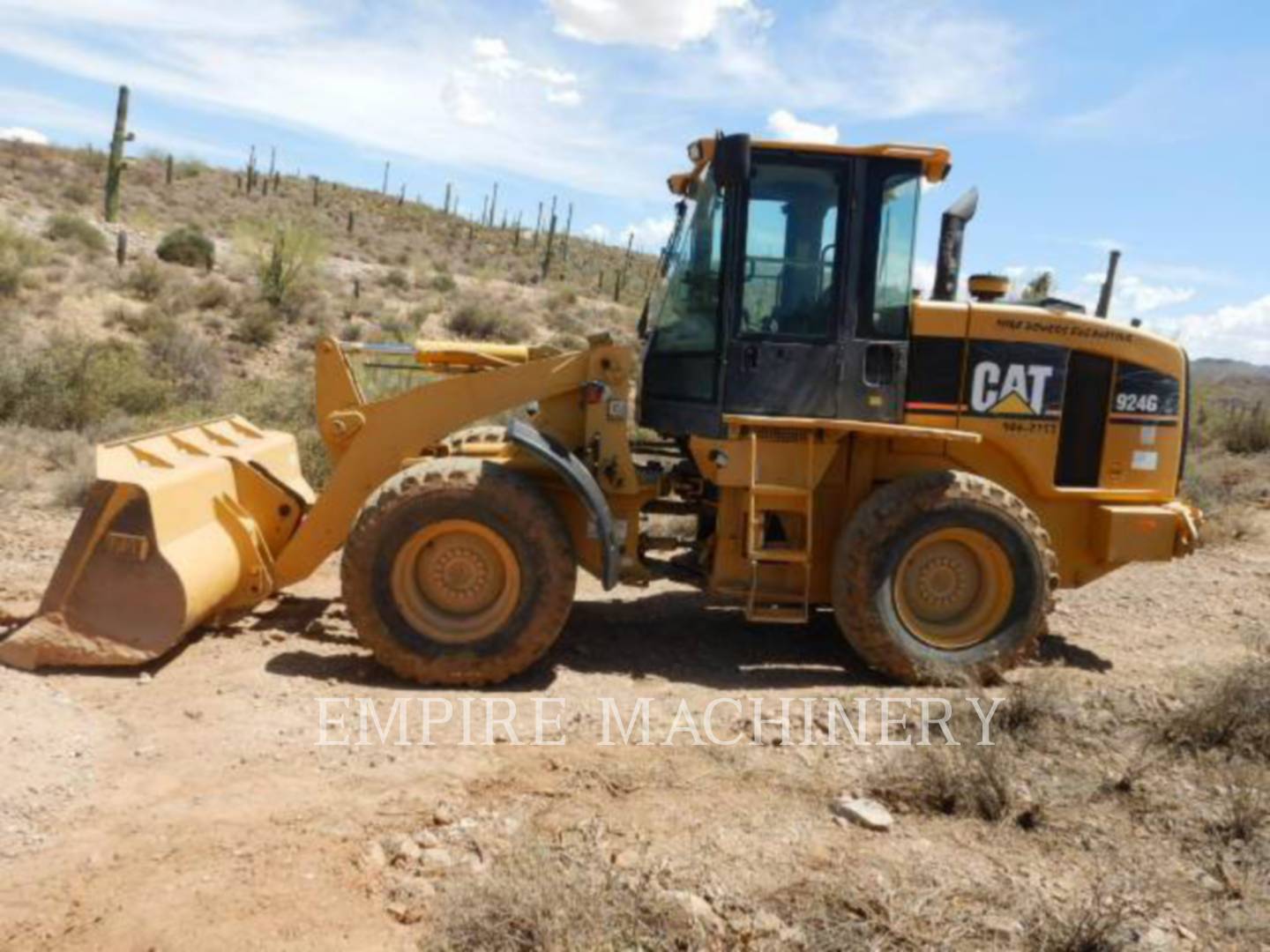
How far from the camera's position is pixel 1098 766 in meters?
4.71

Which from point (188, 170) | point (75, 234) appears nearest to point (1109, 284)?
point (75, 234)

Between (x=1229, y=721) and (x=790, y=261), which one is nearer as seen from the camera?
(x=1229, y=721)

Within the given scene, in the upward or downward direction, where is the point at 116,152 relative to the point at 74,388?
upward

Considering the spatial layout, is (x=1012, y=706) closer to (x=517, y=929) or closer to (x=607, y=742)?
(x=607, y=742)

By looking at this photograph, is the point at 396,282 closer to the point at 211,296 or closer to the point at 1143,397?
the point at 211,296

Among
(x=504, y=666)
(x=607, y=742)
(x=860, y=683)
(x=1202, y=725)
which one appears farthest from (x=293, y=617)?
(x=1202, y=725)

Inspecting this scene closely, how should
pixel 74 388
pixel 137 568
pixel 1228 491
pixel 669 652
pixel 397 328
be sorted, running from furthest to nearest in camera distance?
pixel 397 328
pixel 1228 491
pixel 74 388
pixel 669 652
pixel 137 568

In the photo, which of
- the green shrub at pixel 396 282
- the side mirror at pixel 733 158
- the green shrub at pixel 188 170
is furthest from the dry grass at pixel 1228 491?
the green shrub at pixel 188 170

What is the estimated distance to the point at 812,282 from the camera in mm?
5887

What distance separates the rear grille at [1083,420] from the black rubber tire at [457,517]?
307 cm

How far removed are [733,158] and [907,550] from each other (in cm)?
234

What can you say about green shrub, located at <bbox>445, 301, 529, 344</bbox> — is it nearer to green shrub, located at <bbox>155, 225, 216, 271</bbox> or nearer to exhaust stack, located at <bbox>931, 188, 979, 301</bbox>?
green shrub, located at <bbox>155, 225, 216, 271</bbox>

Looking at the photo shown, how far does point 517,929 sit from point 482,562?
2.71 m

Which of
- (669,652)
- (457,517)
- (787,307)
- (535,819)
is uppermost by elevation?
(787,307)
